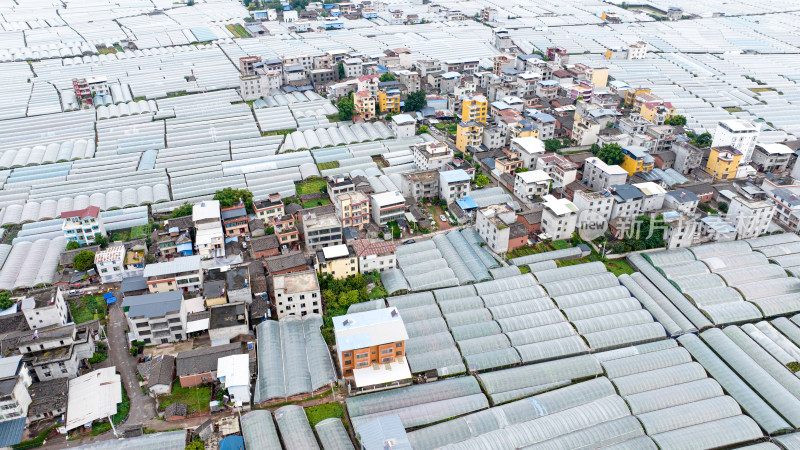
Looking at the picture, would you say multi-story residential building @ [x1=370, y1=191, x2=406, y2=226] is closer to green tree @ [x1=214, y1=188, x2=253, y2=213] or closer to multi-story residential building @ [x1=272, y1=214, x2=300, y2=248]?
multi-story residential building @ [x1=272, y1=214, x2=300, y2=248]

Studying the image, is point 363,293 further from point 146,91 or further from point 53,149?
point 146,91

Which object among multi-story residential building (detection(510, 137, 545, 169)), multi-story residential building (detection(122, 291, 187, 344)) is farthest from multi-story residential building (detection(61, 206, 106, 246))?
multi-story residential building (detection(510, 137, 545, 169))

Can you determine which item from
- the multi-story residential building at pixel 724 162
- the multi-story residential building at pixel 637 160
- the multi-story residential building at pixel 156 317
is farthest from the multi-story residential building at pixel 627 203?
the multi-story residential building at pixel 156 317

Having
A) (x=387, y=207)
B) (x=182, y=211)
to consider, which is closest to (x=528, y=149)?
(x=387, y=207)

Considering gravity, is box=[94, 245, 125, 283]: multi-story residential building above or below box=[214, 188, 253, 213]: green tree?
below

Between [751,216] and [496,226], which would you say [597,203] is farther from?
[751,216]

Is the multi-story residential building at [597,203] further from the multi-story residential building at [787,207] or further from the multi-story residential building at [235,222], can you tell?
the multi-story residential building at [235,222]
